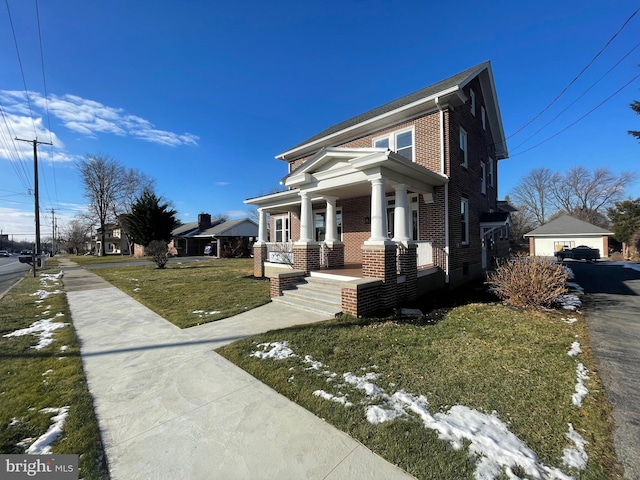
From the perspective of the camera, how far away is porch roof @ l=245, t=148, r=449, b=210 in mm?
6824

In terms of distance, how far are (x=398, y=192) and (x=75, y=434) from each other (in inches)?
282

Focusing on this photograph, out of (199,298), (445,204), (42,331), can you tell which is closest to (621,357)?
(445,204)

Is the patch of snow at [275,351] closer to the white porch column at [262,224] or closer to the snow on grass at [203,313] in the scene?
the snow on grass at [203,313]

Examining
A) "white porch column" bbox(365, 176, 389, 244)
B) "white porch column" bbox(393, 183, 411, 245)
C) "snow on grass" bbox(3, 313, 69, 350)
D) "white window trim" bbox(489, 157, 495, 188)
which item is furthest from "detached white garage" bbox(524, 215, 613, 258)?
"snow on grass" bbox(3, 313, 69, 350)

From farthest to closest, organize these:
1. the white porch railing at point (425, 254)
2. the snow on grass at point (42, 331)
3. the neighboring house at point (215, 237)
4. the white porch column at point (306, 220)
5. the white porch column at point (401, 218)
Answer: the neighboring house at point (215, 237) → the white porch railing at point (425, 254) → the white porch column at point (306, 220) → the white porch column at point (401, 218) → the snow on grass at point (42, 331)

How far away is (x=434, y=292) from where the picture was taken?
870 centimetres

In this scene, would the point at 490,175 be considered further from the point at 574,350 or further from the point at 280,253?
the point at 574,350

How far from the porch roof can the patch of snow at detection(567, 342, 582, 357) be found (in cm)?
469

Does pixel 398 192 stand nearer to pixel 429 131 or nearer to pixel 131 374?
pixel 429 131

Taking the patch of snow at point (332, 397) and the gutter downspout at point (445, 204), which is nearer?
the patch of snow at point (332, 397)

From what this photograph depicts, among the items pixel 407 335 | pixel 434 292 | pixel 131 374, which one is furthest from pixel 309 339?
pixel 434 292

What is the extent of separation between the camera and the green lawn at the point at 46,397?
245 centimetres

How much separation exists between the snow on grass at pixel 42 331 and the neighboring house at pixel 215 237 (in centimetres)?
2324

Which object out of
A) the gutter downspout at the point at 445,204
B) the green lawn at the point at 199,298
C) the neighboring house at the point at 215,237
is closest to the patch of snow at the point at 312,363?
the green lawn at the point at 199,298
